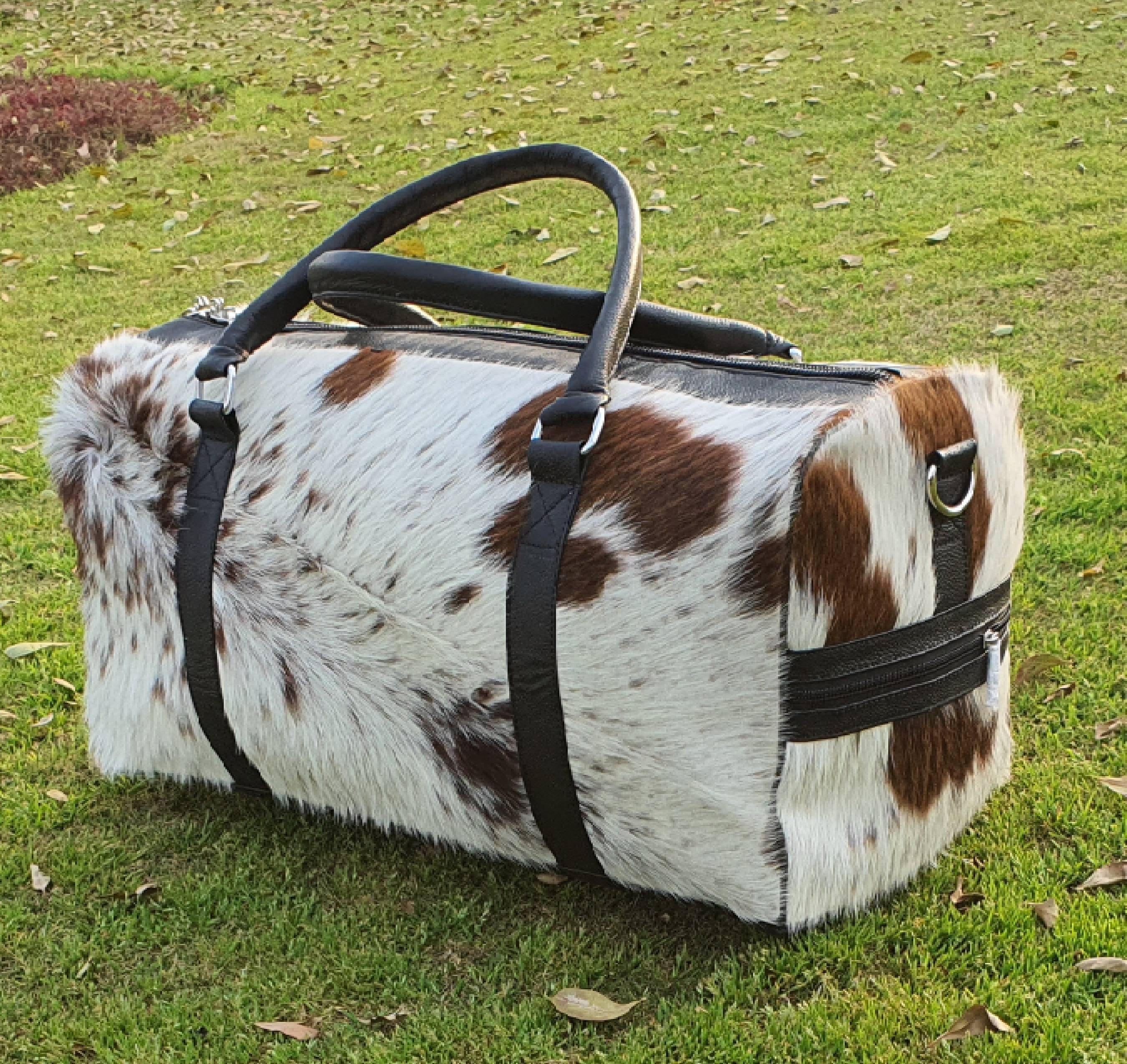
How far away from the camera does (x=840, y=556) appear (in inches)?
67.1

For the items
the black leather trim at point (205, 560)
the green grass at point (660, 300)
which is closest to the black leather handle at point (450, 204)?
the black leather trim at point (205, 560)

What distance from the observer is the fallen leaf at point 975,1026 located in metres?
1.68

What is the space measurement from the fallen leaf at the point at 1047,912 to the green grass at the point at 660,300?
2 centimetres

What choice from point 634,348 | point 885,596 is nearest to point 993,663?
point 885,596

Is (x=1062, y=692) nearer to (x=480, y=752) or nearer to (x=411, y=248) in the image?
(x=480, y=752)

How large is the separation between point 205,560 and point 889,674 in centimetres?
110

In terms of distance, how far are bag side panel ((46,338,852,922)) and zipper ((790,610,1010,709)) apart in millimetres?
62

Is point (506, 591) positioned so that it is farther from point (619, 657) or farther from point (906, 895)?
point (906, 895)

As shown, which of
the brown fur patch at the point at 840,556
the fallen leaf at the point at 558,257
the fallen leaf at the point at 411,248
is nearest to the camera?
the brown fur patch at the point at 840,556

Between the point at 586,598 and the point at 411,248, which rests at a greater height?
the point at 586,598

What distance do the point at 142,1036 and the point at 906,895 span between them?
1155 millimetres

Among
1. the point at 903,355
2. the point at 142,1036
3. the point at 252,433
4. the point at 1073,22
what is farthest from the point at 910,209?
the point at 142,1036

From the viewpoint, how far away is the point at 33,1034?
6.09 ft

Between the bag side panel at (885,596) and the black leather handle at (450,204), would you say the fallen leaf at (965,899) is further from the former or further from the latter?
the black leather handle at (450,204)
